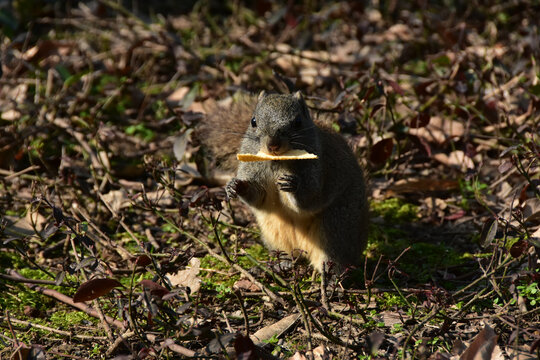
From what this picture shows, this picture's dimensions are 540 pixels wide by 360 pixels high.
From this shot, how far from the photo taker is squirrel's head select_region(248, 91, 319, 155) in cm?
373

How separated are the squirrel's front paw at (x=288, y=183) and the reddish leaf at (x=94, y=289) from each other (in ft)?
4.00

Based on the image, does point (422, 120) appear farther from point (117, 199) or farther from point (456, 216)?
point (117, 199)

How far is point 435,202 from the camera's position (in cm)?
499

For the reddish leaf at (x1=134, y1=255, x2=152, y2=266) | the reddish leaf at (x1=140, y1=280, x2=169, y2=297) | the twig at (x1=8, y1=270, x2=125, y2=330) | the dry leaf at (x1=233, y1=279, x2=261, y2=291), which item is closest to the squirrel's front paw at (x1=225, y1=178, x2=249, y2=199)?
the dry leaf at (x1=233, y1=279, x2=261, y2=291)

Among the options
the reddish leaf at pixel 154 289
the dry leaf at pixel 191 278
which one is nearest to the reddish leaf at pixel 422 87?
the dry leaf at pixel 191 278

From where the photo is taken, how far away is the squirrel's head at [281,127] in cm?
373

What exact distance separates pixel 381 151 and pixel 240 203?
1.25 meters

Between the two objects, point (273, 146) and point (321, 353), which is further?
point (273, 146)

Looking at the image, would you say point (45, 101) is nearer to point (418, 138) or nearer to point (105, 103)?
point (105, 103)

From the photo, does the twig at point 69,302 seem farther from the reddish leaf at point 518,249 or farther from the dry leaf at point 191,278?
the reddish leaf at point 518,249

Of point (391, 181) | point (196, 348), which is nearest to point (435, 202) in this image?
point (391, 181)

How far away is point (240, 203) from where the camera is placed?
16.9ft

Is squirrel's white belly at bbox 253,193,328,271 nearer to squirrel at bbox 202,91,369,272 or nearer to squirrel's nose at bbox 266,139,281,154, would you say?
squirrel at bbox 202,91,369,272

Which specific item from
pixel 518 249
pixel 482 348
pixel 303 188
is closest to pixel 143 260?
pixel 303 188
